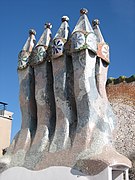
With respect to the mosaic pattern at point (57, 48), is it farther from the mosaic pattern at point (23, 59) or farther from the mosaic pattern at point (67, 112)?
the mosaic pattern at point (23, 59)

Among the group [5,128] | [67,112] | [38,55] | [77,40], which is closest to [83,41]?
[77,40]

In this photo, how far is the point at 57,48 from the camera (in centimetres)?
1030

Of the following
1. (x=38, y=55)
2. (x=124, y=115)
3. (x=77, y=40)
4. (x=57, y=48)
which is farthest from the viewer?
(x=124, y=115)

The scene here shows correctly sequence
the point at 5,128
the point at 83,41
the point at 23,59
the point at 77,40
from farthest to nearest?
1. the point at 5,128
2. the point at 23,59
3. the point at 77,40
4. the point at 83,41

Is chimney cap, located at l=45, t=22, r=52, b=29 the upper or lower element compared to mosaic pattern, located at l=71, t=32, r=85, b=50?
upper

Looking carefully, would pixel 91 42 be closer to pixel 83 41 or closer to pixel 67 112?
pixel 83 41

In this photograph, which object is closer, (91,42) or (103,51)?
(91,42)

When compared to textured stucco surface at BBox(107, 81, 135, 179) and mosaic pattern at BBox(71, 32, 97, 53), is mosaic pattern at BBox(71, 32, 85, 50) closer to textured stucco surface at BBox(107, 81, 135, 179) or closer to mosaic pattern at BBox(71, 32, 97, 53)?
mosaic pattern at BBox(71, 32, 97, 53)

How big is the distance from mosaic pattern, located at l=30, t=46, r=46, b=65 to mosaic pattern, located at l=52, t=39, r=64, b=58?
605mm

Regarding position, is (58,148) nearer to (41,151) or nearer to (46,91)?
(41,151)

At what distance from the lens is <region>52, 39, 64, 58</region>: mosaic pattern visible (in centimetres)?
1025

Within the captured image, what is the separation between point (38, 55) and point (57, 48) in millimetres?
923

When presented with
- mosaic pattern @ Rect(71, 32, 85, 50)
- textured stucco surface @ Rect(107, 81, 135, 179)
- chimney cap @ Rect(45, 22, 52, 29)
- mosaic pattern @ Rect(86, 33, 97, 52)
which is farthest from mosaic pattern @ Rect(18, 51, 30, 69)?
textured stucco surface @ Rect(107, 81, 135, 179)

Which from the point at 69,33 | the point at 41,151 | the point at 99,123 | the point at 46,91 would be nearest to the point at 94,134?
the point at 99,123
